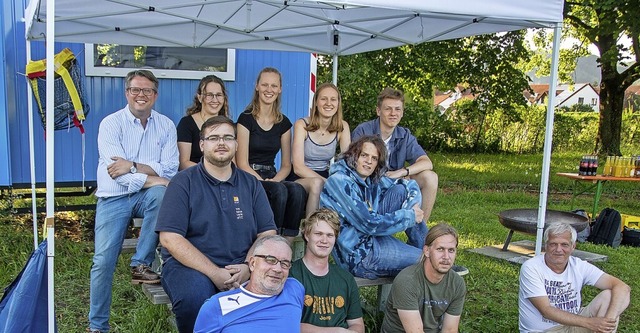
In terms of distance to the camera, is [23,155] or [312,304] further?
[23,155]

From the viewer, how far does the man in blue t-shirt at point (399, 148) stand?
4.23m

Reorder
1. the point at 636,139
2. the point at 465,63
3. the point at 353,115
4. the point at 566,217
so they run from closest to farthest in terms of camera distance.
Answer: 1. the point at 566,217
2. the point at 353,115
3. the point at 465,63
4. the point at 636,139

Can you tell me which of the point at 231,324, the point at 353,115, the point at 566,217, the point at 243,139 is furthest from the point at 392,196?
the point at 353,115

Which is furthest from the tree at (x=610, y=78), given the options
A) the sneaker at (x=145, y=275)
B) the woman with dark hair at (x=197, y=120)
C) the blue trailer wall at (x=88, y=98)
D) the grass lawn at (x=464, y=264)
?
the sneaker at (x=145, y=275)

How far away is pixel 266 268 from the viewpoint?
2.60 meters

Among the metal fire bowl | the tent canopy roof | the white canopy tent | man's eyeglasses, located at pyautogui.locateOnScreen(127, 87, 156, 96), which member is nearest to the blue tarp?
man's eyeglasses, located at pyautogui.locateOnScreen(127, 87, 156, 96)

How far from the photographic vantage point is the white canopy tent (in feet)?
11.3

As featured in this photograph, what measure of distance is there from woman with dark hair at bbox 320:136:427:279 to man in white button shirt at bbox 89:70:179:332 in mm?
1053

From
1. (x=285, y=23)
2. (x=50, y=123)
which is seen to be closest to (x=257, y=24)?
(x=285, y=23)

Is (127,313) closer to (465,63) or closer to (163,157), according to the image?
(163,157)

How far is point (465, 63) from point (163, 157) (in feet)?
34.3

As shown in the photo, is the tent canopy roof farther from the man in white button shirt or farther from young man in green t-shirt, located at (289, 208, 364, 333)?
young man in green t-shirt, located at (289, 208, 364, 333)

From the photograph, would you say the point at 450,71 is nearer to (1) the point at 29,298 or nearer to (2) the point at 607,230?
(2) the point at 607,230

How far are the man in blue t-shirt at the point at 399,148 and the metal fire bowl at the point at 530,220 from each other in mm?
1703
